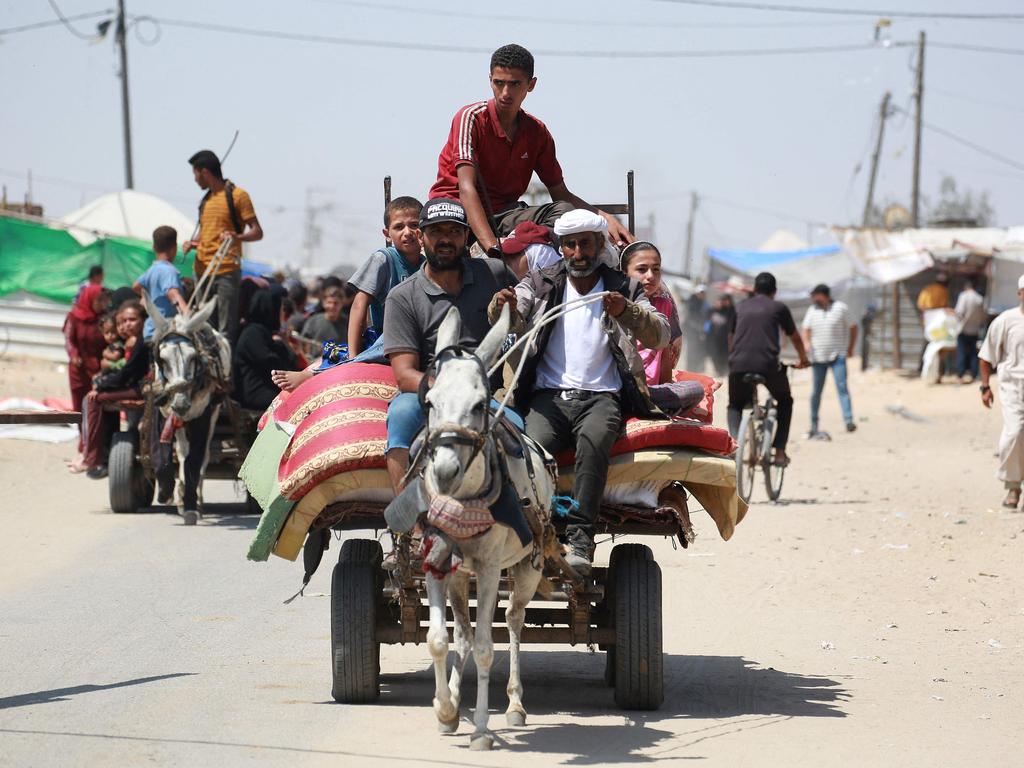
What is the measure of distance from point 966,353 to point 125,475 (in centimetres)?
2392

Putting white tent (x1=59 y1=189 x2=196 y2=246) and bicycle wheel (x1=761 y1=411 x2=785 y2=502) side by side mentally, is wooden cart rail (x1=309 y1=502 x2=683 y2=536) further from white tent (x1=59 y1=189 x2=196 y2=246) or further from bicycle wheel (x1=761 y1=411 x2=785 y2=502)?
white tent (x1=59 y1=189 x2=196 y2=246)

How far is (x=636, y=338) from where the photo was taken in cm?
721

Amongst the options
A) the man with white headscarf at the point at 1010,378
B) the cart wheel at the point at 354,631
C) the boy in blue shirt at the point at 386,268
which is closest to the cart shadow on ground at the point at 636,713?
the cart wheel at the point at 354,631

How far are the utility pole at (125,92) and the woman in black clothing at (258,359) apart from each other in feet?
90.8

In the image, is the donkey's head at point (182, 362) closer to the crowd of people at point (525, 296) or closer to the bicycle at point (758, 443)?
the crowd of people at point (525, 296)

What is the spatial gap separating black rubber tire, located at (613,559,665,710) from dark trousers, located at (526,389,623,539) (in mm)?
355

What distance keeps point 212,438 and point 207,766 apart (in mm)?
9396

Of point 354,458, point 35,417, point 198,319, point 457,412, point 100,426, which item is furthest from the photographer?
point 100,426

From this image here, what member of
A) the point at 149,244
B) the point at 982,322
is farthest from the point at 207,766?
the point at 982,322

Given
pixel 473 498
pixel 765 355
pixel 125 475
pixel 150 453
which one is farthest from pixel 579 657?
pixel 765 355

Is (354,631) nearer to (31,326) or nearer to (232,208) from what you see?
(232,208)

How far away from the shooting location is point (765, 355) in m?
16.4

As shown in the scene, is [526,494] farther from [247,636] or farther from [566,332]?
[247,636]

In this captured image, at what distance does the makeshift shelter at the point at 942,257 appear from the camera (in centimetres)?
3397
